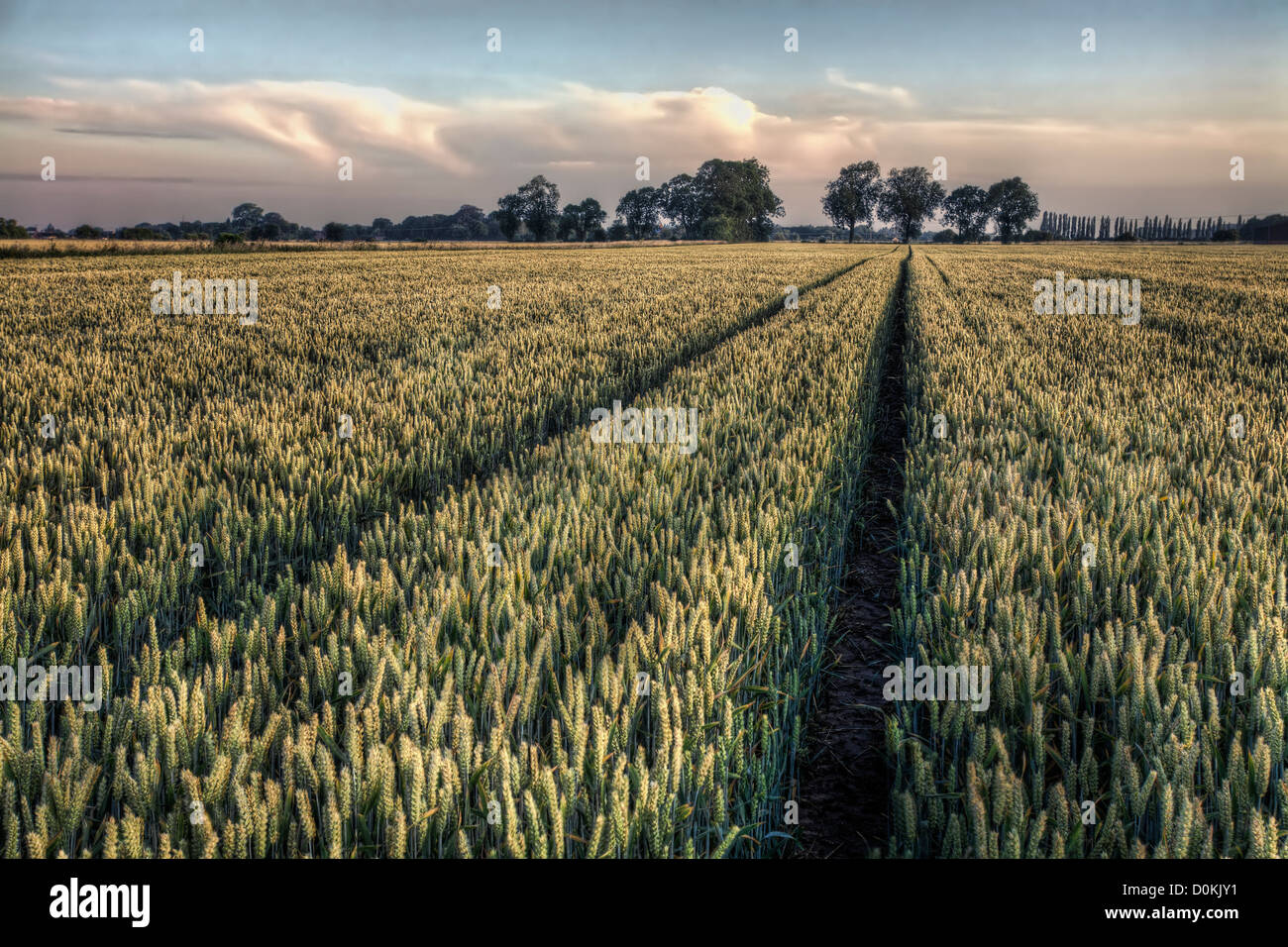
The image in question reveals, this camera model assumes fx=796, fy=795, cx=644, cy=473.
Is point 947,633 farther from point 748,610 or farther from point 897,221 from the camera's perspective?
point 897,221

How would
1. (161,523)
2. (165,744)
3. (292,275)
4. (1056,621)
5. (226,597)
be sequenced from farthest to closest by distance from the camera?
1. (292,275)
2. (161,523)
3. (226,597)
4. (1056,621)
5. (165,744)

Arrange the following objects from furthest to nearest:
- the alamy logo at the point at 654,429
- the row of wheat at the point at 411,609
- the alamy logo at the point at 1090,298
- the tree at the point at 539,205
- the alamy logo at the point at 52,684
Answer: the tree at the point at 539,205
the alamy logo at the point at 1090,298
the alamy logo at the point at 654,429
the alamy logo at the point at 52,684
the row of wheat at the point at 411,609

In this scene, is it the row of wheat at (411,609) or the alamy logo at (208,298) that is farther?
the alamy logo at (208,298)

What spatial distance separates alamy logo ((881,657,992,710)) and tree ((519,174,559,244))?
10776cm

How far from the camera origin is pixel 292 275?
23.9 meters

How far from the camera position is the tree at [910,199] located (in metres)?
118

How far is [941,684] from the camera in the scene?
2.54m

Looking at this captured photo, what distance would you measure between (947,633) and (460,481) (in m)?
3.40

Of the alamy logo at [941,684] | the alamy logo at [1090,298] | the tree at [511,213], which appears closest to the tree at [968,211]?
the tree at [511,213]

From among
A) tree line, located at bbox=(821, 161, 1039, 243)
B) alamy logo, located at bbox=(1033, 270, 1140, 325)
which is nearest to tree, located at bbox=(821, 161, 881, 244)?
tree line, located at bbox=(821, 161, 1039, 243)

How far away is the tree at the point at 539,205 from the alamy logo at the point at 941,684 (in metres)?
108

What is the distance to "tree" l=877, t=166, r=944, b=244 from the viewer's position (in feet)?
386
